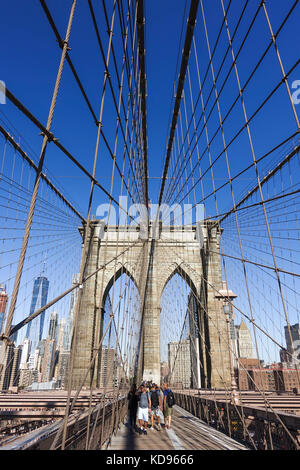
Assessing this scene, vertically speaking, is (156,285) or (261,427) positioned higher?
(156,285)

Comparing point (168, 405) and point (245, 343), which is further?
point (245, 343)

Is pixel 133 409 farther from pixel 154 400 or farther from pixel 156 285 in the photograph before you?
pixel 156 285

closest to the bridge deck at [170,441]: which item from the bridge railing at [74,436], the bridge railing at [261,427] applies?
the bridge railing at [74,436]

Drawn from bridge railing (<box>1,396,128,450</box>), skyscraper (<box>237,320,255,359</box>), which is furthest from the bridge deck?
skyscraper (<box>237,320,255,359</box>)

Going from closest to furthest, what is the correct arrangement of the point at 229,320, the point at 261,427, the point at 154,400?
the point at 261,427
the point at 154,400
the point at 229,320

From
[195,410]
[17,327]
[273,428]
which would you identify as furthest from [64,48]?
[195,410]

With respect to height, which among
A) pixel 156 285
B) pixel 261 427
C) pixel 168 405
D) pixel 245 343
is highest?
pixel 245 343

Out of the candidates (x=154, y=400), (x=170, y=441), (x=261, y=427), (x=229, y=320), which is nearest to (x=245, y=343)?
(x=229, y=320)

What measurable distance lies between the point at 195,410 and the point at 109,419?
5.39 m

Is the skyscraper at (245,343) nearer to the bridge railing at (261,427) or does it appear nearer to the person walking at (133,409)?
the person walking at (133,409)

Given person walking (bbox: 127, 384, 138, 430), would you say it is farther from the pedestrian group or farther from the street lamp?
the street lamp

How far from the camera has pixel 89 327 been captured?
49.8 ft

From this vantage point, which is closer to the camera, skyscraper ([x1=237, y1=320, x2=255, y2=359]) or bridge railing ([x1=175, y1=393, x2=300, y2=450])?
bridge railing ([x1=175, y1=393, x2=300, y2=450])
